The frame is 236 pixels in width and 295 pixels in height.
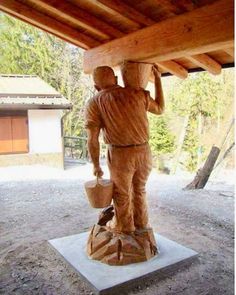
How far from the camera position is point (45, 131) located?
10711mm

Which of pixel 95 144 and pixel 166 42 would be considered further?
pixel 95 144

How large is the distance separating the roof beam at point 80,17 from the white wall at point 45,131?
7.59 m

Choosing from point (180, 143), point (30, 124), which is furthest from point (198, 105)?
point (30, 124)

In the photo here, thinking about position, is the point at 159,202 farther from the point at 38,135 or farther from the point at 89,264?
the point at 38,135

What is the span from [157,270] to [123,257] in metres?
0.34

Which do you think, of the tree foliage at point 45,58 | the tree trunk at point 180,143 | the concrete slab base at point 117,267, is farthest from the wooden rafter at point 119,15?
the tree foliage at point 45,58

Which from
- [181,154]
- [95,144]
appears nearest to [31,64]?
[181,154]

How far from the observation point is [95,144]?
3.16 m

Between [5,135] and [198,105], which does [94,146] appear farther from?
[198,105]

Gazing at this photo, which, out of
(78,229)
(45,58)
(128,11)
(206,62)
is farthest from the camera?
(45,58)

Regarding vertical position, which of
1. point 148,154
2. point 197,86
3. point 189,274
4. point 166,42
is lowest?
point 189,274

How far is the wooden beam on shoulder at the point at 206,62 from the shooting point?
3.17 metres

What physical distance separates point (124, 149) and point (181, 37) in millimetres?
1164

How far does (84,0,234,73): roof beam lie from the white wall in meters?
7.64
